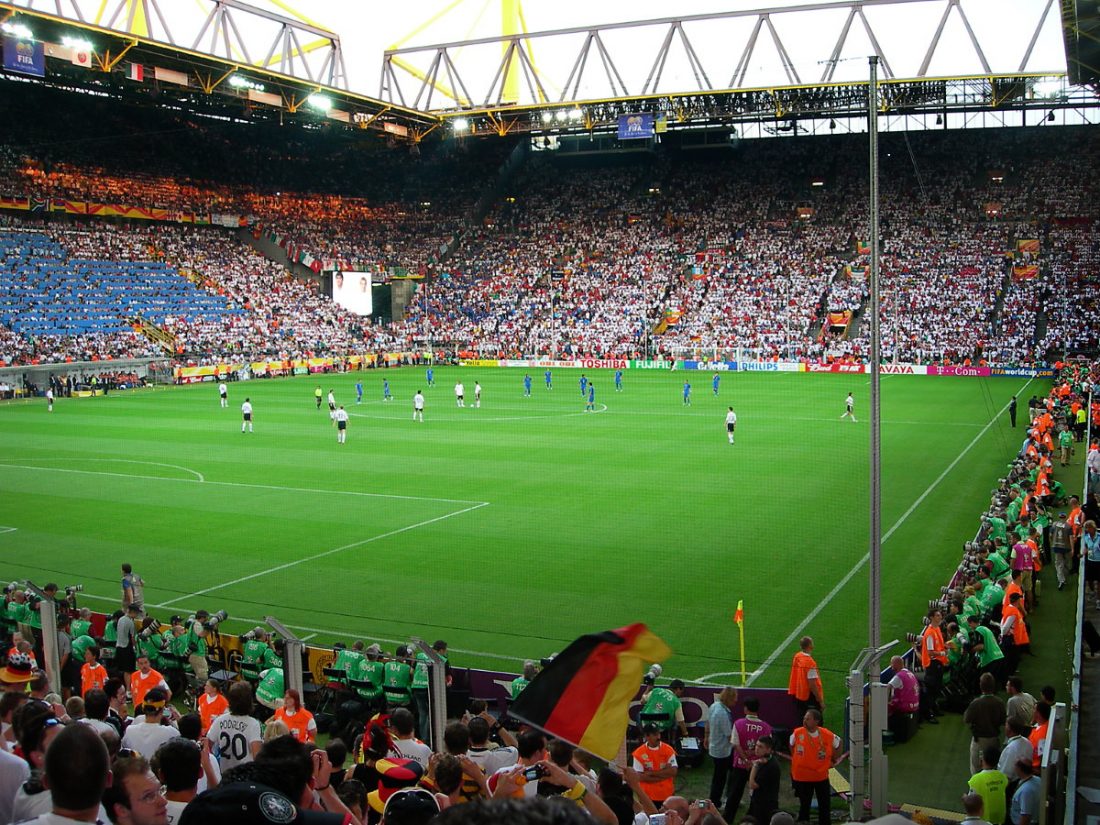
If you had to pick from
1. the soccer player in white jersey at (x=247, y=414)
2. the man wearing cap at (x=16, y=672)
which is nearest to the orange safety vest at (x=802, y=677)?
the man wearing cap at (x=16, y=672)

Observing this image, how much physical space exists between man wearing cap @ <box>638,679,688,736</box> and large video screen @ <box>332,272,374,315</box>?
71.4 meters

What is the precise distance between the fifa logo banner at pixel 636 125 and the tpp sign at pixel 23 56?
33809 millimetres

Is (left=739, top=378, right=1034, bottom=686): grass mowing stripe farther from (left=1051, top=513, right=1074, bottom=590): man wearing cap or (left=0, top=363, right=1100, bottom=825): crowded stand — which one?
(left=1051, top=513, right=1074, bottom=590): man wearing cap

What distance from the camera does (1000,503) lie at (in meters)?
21.5

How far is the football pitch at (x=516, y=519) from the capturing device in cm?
1731

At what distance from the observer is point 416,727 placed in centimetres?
1242

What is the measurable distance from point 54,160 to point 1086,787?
74.0m

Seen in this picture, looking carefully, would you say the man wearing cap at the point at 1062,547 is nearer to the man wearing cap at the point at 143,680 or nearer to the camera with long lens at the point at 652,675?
the camera with long lens at the point at 652,675

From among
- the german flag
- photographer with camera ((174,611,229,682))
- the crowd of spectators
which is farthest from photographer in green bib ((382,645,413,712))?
the crowd of spectators

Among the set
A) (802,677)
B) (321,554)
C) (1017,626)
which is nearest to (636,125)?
(321,554)

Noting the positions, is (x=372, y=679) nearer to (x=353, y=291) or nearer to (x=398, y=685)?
(x=398, y=685)

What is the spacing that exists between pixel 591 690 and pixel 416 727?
760 centimetres

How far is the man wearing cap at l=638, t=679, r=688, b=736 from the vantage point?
1121 cm

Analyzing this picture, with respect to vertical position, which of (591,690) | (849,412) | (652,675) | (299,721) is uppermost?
(591,690)
